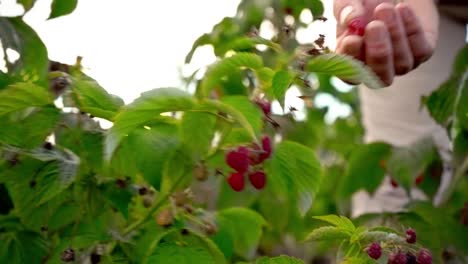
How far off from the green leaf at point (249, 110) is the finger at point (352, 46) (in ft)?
Result: 0.33

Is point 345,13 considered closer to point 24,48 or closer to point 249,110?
point 249,110

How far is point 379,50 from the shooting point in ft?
3.53

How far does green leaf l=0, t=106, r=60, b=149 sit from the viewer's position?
1.15 metres

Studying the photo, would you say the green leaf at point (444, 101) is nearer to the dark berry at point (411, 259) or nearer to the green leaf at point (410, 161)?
the green leaf at point (410, 161)

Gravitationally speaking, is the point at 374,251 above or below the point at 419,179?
above

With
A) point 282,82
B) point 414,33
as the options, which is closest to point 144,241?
point 282,82

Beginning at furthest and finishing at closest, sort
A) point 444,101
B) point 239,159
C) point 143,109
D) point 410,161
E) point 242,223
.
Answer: point 410,161 → point 444,101 → point 242,223 → point 239,159 → point 143,109

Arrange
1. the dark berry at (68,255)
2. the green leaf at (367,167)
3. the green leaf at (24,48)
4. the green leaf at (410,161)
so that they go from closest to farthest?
the dark berry at (68,255) < the green leaf at (24,48) < the green leaf at (410,161) < the green leaf at (367,167)

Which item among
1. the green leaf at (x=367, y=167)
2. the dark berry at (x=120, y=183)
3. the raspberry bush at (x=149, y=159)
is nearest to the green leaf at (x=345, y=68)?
the raspberry bush at (x=149, y=159)

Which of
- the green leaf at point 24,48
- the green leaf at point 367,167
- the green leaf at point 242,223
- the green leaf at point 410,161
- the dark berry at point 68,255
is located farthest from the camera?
the green leaf at point 367,167

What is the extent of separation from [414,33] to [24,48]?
46 centimetres

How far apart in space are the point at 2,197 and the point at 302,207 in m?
0.37

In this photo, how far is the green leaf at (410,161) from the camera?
5.82 ft

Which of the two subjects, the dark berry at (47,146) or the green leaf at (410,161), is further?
the green leaf at (410,161)
